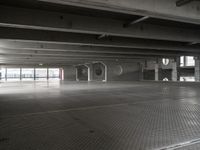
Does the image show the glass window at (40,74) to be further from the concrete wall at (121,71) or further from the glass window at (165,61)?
the glass window at (165,61)

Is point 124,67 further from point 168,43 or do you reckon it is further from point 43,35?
point 43,35

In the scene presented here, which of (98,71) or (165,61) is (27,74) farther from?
(165,61)

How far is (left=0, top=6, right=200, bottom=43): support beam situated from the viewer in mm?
4051

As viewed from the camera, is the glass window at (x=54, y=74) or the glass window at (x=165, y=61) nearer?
the glass window at (x=165, y=61)

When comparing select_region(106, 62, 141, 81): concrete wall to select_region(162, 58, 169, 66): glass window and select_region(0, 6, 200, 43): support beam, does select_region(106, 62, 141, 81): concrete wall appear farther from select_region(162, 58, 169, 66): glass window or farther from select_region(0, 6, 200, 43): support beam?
select_region(0, 6, 200, 43): support beam

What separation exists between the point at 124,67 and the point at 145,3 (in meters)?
16.7

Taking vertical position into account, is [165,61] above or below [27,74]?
above

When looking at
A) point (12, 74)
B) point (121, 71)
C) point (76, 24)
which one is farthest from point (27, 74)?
point (76, 24)

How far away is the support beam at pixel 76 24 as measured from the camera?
4051 mm

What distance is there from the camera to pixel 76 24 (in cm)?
459

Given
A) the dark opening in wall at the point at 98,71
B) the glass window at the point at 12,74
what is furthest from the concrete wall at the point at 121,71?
the glass window at the point at 12,74

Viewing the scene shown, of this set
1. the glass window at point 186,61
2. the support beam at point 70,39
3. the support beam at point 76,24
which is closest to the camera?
the support beam at point 76,24

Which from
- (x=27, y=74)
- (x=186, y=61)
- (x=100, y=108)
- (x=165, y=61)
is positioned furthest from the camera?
(x=27, y=74)

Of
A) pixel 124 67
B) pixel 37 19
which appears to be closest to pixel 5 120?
pixel 37 19
